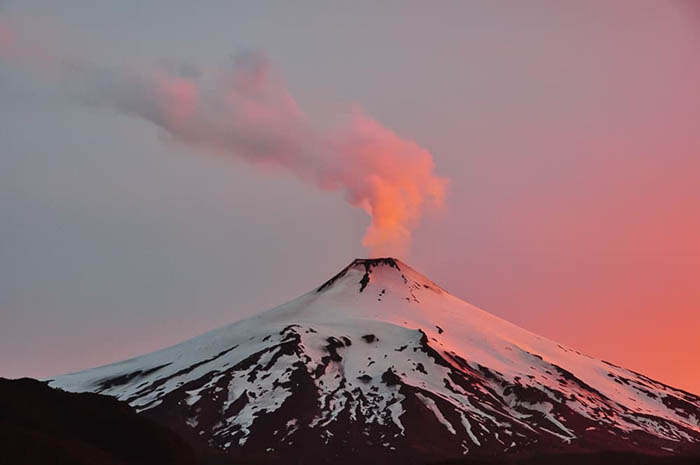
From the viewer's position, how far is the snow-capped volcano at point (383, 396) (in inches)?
5581

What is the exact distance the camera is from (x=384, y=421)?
485ft

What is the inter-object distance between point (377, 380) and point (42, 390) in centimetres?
8909

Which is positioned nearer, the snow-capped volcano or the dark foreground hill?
the dark foreground hill

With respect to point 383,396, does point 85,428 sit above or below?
below

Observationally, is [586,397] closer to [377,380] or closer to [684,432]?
[684,432]

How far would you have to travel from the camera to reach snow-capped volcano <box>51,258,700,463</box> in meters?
142

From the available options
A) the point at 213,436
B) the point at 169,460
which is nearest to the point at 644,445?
the point at 213,436

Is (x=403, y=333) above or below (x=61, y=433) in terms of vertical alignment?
above

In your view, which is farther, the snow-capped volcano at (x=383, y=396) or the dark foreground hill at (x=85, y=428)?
the snow-capped volcano at (x=383, y=396)

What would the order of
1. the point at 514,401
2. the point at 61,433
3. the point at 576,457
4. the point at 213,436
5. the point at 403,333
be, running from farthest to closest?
the point at 403,333 < the point at 514,401 < the point at 213,436 < the point at 576,457 < the point at 61,433

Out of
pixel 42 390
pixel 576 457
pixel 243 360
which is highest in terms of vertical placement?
pixel 243 360

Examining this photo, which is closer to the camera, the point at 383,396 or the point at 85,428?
the point at 85,428

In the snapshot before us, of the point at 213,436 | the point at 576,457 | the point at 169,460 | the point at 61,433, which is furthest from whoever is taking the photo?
the point at 213,436

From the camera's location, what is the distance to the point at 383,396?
158m
